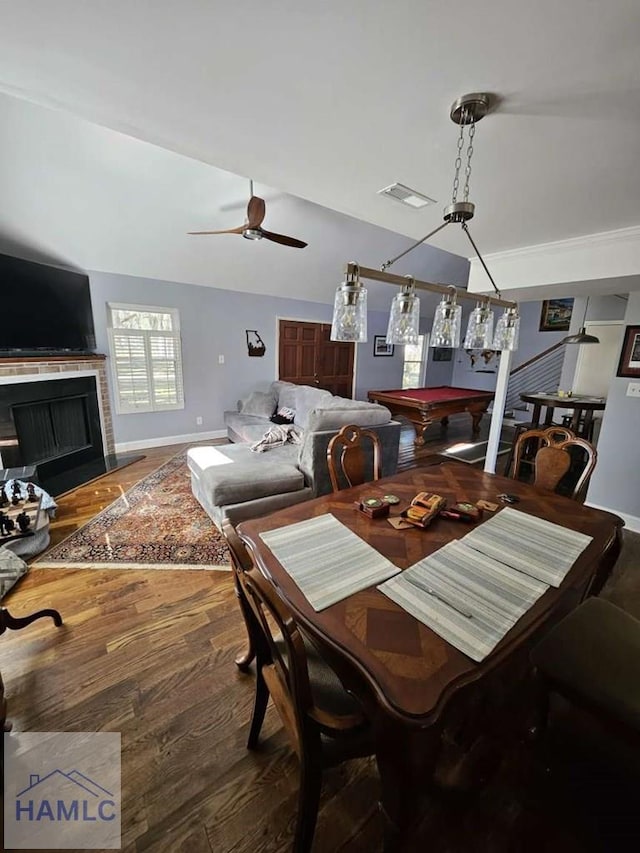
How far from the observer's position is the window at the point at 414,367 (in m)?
7.89

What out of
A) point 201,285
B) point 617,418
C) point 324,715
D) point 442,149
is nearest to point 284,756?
point 324,715

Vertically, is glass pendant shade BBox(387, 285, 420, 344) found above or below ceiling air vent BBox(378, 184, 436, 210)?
below

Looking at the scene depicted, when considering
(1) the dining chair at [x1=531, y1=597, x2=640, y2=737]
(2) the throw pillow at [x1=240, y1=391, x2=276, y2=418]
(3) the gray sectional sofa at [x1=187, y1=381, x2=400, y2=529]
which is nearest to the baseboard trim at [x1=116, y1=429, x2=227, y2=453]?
(2) the throw pillow at [x1=240, y1=391, x2=276, y2=418]

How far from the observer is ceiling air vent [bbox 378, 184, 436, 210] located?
1686 millimetres

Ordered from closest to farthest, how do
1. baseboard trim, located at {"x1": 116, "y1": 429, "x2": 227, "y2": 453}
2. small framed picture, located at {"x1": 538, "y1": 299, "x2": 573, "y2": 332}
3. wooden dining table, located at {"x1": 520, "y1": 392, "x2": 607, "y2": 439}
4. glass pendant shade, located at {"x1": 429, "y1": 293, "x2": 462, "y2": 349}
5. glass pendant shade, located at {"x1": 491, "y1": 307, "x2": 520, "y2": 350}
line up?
glass pendant shade, located at {"x1": 429, "y1": 293, "x2": 462, "y2": 349} < glass pendant shade, located at {"x1": 491, "y1": 307, "x2": 520, "y2": 350} < wooden dining table, located at {"x1": 520, "y1": 392, "x2": 607, "y2": 439} < baseboard trim, located at {"x1": 116, "y1": 429, "x2": 227, "y2": 453} < small framed picture, located at {"x1": 538, "y1": 299, "x2": 573, "y2": 332}

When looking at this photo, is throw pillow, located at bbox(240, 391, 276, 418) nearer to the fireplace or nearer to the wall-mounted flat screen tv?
the fireplace

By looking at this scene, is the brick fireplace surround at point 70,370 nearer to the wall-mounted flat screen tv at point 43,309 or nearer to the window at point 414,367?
the wall-mounted flat screen tv at point 43,309

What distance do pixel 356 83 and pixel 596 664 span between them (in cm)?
196

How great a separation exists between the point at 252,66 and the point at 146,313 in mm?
4007

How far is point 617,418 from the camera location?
2.80 meters

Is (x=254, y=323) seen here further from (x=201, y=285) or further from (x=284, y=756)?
(x=284, y=756)

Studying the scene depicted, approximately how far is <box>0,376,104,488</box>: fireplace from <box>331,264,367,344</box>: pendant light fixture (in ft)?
10.6

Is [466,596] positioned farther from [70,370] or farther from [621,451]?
[70,370]

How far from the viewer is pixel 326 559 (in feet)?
3.66
